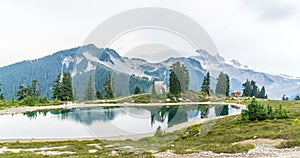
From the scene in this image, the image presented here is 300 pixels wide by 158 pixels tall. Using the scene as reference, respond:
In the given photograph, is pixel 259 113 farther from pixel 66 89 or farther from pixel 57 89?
pixel 57 89

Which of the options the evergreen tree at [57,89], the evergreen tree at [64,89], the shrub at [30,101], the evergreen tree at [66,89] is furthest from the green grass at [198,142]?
the evergreen tree at [57,89]

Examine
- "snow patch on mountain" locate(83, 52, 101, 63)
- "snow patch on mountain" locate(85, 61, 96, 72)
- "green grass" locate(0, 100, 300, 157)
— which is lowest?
"green grass" locate(0, 100, 300, 157)

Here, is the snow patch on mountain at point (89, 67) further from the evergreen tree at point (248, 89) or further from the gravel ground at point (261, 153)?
the evergreen tree at point (248, 89)

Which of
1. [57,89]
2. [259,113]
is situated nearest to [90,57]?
[259,113]

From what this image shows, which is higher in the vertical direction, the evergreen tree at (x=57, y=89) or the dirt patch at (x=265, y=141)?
the evergreen tree at (x=57, y=89)

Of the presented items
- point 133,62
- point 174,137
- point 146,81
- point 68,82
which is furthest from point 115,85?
point 68,82

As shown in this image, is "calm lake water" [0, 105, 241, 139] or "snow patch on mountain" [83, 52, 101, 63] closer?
"snow patch on mountain" [83, 52, 101, 63]

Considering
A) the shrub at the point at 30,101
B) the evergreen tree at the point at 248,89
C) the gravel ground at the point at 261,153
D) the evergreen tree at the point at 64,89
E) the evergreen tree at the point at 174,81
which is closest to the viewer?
the gravel ground at the point at 261,153

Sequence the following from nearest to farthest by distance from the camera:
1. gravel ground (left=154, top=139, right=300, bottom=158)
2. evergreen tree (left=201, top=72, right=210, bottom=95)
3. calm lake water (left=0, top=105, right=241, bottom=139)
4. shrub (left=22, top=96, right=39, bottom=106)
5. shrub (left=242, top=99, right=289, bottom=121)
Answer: gravel ground (left=154, top=139, right=300, bottom=158) → evergreen tree (left=201, top=72, right=210, bottom=95) → calm lake water (left=0, top=105, right=241, bottom=139) → shrub (left=242, top=99, right=289, bottom=121) → shrub (left=22, top=96, right=39, bottom=106)

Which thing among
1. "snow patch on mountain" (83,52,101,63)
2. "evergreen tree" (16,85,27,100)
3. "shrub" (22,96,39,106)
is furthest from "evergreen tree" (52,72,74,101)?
"snow patch on mountain" (83,52,101,63)

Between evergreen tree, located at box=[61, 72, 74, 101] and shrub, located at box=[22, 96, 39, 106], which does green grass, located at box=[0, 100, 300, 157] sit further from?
evergreen tree, located at box=[61, 72, 74, 101]

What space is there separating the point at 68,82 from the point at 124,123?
3375 inches

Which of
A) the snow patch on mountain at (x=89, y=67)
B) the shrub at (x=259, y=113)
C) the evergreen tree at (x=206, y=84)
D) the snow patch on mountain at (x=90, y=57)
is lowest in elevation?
the shrub at (x=259, y=113)

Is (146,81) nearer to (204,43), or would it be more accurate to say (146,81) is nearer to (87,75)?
(87,75)
